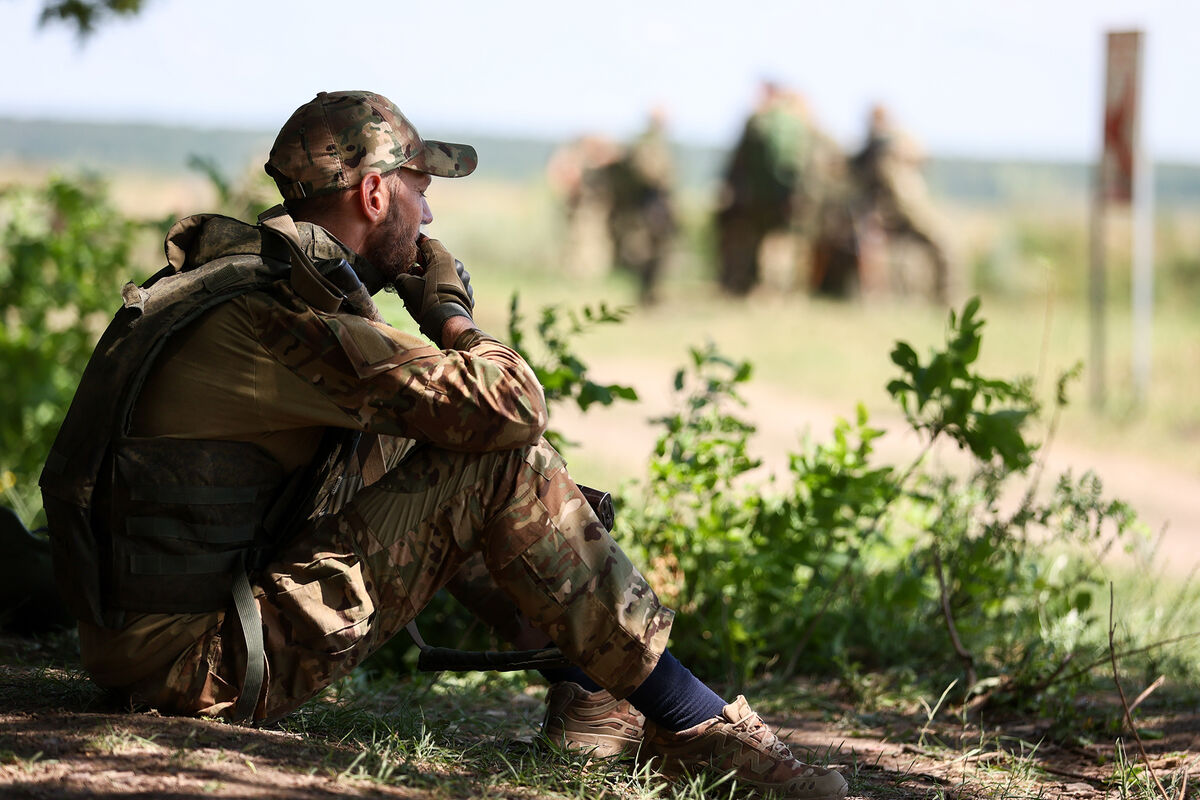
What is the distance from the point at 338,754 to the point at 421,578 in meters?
0.39

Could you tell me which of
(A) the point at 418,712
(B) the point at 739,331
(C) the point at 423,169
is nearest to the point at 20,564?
(A) the point at 418,712

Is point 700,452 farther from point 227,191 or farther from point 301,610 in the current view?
point 227,191

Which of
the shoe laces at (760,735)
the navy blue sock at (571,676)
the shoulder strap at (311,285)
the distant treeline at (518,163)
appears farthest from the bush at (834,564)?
the distant treeline at (518,163)

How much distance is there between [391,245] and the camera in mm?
2865

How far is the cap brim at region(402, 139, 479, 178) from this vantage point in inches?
113

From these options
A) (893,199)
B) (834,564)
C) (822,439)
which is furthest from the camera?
(893,199)

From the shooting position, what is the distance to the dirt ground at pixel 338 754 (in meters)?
2.36

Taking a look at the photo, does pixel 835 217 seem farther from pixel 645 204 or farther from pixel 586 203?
pixel 586 203

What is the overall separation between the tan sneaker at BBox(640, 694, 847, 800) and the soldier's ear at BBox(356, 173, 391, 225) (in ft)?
4.08

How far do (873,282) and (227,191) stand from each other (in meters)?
13.0

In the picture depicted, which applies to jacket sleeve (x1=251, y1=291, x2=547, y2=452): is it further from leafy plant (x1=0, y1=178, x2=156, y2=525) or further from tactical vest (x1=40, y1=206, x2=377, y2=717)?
leafy plant (x1=0, y1=178, x2=156, y2=525)

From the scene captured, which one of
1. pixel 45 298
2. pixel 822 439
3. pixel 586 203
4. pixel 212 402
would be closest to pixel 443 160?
pixel 212 402

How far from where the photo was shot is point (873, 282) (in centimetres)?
1759

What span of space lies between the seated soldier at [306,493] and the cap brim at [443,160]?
0.25ft
